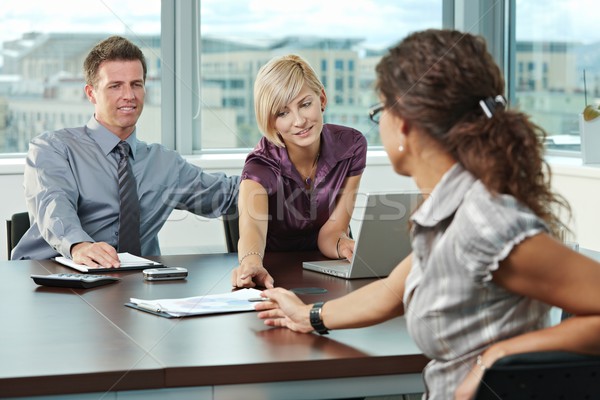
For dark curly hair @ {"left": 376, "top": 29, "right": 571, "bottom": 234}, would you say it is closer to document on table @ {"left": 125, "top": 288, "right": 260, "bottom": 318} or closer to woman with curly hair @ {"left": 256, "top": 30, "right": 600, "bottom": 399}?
woman with curly hair @ {"left": 256, "top": 30, "right": 600, "bottom": 399}

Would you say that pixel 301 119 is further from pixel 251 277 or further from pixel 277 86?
pixel 251 277

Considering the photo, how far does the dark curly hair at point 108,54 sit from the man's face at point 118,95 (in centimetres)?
1

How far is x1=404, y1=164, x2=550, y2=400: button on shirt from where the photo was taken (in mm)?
1079

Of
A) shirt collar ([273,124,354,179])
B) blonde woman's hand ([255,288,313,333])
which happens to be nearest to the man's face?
shirt collar ([273,124,354,179])

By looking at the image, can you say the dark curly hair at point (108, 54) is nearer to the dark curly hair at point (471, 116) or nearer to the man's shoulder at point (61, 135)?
the man's shoulder at point (61, 135)

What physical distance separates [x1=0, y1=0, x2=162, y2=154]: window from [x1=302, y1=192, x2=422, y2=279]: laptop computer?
252 cm

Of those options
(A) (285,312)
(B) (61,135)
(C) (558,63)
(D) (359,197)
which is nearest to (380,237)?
(A) (285,312)

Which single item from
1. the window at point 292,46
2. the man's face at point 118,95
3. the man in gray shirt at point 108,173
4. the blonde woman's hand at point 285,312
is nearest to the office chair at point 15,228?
the man in gray shirt at point 108,173

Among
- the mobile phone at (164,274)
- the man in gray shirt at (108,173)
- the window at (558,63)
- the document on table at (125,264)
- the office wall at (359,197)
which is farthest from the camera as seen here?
the window at (558,63)

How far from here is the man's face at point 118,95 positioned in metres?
Result: 2.83

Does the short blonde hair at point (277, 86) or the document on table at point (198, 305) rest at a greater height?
the short blonde hair at point (277, 86)

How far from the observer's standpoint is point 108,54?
2848 millimetres

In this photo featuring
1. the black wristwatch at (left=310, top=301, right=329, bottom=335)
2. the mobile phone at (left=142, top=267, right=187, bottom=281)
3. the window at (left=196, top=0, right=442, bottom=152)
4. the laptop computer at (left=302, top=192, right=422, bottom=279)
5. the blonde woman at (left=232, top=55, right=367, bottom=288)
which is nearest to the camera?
the black wristwatch at (left=310, top=301, right=329, bottom=335)

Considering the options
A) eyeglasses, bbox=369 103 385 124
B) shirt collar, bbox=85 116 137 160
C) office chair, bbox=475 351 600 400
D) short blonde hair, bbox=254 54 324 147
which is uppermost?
short blonde hair, bbox=254 54 324 147
